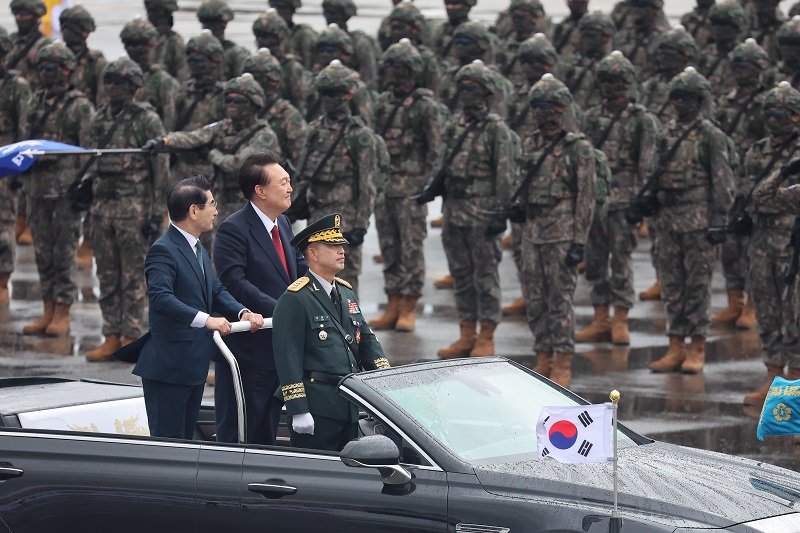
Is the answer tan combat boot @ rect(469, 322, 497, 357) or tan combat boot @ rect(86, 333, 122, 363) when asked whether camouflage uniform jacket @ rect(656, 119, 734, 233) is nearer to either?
tan combat boot @ rect(469, 322, 497, 357)

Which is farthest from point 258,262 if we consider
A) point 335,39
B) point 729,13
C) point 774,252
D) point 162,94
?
point 729,13

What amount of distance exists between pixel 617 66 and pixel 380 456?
9.28 m

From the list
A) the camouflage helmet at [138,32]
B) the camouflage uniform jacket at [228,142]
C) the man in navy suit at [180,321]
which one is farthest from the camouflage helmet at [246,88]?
the man in navy suit at [180,321]

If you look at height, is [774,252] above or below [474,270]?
above

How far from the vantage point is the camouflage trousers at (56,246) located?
1582cm

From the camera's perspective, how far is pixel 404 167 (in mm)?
16609

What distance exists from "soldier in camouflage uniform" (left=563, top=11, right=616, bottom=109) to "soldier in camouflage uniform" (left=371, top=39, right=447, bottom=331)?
247 centimetres

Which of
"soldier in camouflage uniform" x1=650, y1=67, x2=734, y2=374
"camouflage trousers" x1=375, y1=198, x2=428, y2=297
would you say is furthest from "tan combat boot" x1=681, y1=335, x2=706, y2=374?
"camouflage trousers" x1=375, y1=198, x2=428, y2=297

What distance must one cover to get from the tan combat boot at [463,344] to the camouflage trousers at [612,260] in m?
1.40

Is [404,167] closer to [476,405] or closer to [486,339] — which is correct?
[486,339]

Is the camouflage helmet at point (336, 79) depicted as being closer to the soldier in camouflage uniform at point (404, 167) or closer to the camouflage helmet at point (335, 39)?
the soldier in camouflage uniform at point (404, 167)

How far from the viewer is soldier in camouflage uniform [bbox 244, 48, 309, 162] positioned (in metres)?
15.8

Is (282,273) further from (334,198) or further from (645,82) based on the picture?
(645,82)

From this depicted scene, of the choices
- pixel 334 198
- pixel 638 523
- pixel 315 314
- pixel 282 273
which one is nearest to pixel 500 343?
pixel 334 198
